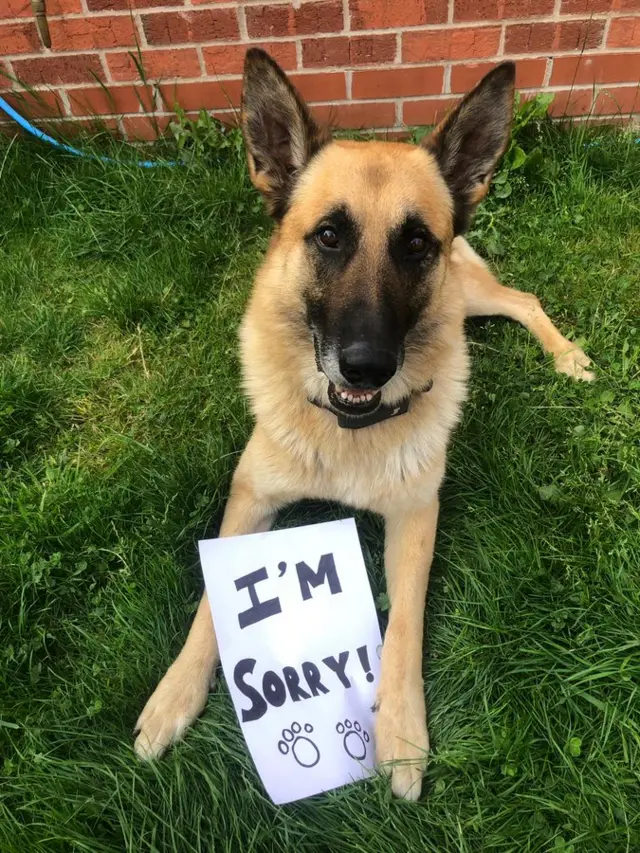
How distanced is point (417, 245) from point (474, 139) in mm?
457

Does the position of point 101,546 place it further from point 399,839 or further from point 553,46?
point 553,46

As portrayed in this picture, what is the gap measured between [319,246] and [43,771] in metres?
1.75

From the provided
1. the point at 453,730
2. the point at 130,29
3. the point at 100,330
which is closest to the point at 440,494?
the point at 453,730

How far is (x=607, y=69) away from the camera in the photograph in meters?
3.34

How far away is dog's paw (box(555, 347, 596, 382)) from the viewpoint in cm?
267

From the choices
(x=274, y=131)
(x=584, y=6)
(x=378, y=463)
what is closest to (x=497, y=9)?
(x=584, y=6)

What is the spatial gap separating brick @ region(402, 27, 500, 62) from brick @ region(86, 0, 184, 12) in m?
1.25

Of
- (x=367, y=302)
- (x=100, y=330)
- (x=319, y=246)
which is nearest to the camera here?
(x=367, y=302)

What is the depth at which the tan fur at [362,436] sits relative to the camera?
180 centimetres

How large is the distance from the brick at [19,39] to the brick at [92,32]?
10 centimetres

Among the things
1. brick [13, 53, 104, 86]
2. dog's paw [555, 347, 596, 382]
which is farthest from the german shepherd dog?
brick [13, 53, 104, 86]

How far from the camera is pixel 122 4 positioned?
121 inches

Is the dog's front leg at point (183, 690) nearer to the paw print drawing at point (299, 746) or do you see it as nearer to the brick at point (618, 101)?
the paw print drawing at point (299, 746)

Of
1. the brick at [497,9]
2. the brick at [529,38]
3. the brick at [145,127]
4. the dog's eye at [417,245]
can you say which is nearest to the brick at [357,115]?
the brick at [497,9]
